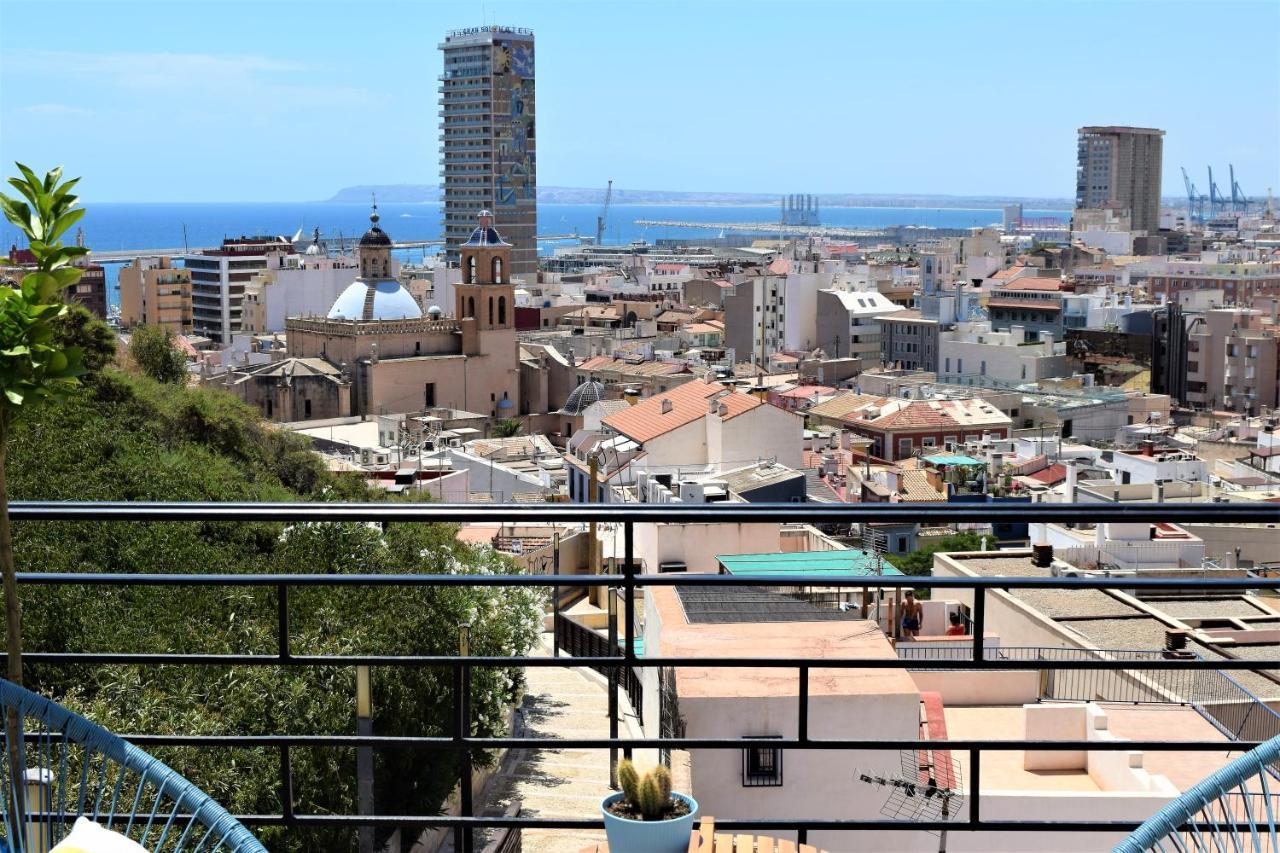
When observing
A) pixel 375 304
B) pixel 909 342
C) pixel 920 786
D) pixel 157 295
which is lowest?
pixel 909 342

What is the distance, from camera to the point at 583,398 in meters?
34.5

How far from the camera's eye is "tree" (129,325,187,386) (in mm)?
21062

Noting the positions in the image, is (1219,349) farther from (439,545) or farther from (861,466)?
(439,545)

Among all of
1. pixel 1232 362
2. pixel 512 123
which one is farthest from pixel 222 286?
pixel 1232 362

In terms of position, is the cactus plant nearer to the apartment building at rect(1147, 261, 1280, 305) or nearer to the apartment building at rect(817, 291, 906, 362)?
the apartment building at rect(817, 291, 906, 362)

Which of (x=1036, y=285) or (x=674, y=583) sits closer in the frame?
(x=674, y=583)

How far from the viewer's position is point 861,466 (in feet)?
82.9

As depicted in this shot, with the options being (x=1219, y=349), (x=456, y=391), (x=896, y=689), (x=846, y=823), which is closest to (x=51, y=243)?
(x=846, y=823)

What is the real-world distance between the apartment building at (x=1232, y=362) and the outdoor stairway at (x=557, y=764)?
Result: 31.6m

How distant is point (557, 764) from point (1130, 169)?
337 ft

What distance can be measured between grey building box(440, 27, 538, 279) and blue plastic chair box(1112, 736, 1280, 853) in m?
76.7

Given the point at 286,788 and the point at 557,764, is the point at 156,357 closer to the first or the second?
the point at 557,764

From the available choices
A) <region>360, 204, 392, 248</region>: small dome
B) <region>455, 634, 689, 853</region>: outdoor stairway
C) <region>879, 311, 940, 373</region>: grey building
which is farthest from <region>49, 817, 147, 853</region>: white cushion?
<region>879, 311, 940, 373</region>: grey building

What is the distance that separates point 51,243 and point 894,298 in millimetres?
57517
